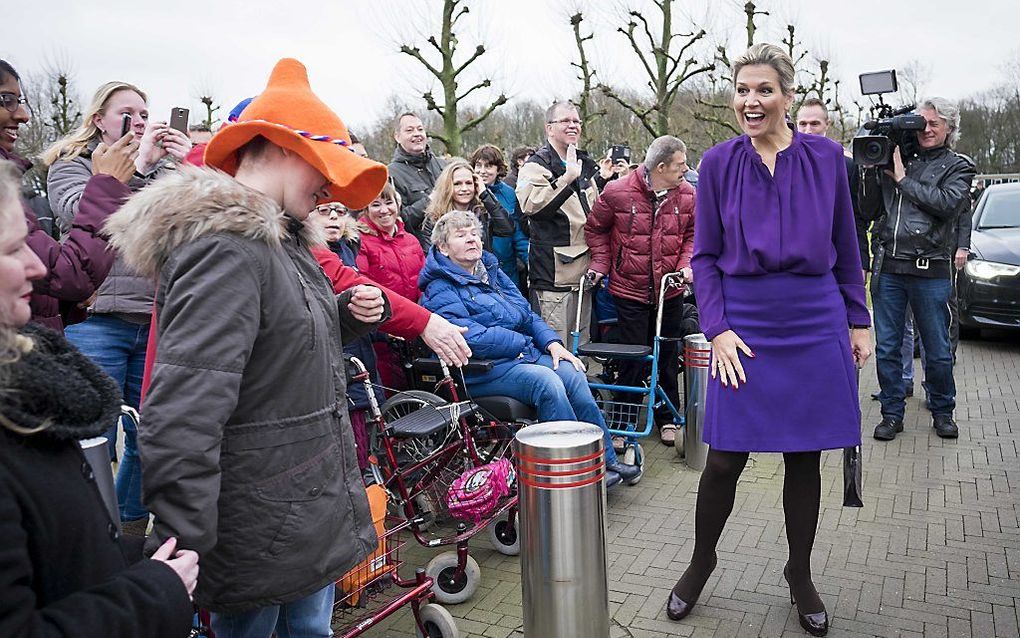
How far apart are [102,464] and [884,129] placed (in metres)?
5.09

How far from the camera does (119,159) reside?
2959mm

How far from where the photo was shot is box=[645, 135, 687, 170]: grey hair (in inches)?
230

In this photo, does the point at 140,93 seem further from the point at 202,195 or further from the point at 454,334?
the point at 202,195

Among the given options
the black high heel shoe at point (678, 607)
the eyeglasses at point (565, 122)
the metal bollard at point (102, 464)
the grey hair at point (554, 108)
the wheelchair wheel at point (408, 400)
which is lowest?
the black high heel shoe at point (678, 607)

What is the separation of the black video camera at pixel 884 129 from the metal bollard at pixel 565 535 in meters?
3.26

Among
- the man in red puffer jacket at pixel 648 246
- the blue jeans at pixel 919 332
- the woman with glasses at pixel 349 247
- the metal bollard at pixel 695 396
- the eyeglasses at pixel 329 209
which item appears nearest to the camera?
the woman with glasses at pixel 349 247

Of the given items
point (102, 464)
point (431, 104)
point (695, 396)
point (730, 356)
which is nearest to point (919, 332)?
point (695, 396)

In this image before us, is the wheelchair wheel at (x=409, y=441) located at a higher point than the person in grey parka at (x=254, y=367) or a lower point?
lower

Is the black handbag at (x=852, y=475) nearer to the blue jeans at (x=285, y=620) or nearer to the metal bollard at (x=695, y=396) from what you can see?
the metal bollard at (x=695, y=396)

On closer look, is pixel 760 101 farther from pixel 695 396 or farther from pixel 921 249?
pixel 921 249

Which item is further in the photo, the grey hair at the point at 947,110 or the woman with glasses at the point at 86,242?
the grey hair at the point at 947,110

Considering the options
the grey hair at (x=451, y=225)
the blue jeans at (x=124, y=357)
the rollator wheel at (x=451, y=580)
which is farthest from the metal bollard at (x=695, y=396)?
the blue jeans at (x=124, y=357)

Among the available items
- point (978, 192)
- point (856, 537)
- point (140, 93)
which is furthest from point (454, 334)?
point (978, 192)

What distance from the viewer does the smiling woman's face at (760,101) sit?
3160mm
